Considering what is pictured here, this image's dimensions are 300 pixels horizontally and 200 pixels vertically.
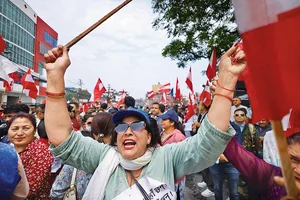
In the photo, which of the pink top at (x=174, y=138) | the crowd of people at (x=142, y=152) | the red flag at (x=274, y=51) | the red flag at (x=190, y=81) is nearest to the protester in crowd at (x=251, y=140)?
the pink top at (x=174, y=138)

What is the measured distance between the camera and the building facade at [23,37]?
32.0 metres

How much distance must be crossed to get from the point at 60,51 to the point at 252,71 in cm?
119

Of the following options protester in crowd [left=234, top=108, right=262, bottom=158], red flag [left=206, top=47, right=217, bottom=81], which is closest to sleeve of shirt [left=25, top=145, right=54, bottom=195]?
protester in crowd [left=234, top=108, right=262, bottom=158]

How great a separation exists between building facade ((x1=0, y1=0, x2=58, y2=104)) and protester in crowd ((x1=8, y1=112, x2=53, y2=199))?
27.0 m

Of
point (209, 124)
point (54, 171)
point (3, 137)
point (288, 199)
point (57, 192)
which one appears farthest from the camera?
point (3, 137)

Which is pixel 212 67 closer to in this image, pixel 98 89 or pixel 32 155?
pixel 32 155

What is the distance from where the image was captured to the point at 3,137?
323cm

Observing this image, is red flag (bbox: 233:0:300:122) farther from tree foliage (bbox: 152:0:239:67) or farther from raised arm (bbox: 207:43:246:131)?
tree foliage (bbox: 152:0:239:67)

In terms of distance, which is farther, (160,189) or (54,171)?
(54,171)

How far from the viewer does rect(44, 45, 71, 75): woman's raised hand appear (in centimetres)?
154

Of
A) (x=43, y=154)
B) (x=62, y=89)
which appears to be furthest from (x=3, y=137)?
(x=62, y=89)

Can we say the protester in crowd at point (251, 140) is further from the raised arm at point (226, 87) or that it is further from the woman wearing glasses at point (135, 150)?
the raised arm at point (226, 87)

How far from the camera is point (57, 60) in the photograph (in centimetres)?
157

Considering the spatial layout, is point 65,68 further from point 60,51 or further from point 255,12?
point 255,12
